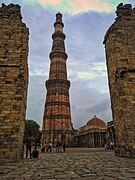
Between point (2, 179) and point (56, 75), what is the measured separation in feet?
81.9

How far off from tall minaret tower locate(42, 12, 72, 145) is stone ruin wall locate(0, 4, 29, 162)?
16899 mm

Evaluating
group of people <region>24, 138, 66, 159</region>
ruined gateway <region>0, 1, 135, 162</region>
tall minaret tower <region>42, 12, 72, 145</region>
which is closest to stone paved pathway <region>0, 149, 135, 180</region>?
ruined gateway <region>0, 1, 135, 162</region>

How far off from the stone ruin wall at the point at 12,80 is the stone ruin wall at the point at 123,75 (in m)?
4.71

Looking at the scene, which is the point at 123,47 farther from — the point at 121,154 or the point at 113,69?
the point at 121,154

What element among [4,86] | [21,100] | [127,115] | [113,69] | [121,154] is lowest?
[121,154]

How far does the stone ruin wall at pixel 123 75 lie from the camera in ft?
25.9

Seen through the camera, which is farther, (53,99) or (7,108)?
(53,99)

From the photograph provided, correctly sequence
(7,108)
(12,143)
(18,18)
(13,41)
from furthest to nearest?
1. (18,18)
2. (13,41)
3. (7,108)
4. (12,143)

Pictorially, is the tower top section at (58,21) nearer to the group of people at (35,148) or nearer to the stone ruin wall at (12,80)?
the group of people at (35,148)

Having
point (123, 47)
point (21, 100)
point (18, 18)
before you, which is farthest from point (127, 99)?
point (18, 18)

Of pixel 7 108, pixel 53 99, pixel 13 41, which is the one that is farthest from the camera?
pixel 53 99

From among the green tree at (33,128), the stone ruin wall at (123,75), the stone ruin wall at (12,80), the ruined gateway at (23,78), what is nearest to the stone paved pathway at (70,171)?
the stone ruin wall at (12,80)

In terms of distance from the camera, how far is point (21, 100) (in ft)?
25.8

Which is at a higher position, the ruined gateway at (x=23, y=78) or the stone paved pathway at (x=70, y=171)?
the ruined gateway at (x=23, y=78)
